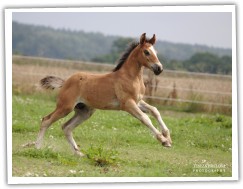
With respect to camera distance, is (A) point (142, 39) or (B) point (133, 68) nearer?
(A) point (142, 39)

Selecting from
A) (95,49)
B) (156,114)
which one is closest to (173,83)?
(95,49)

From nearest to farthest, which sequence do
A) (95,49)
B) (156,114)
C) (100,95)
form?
1. (156,114)
2. (100,95)
3. (95,49)

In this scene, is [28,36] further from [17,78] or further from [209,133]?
[209,133]

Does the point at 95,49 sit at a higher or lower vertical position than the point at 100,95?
higher

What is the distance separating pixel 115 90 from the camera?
38.3 feet

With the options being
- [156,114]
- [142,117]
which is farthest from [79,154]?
[156,114]

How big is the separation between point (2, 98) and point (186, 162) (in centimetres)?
337

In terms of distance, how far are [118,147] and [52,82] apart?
1.75m

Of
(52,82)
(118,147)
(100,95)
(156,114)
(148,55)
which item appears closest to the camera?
(156,114)

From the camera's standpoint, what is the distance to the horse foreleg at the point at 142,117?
1088 centimetres

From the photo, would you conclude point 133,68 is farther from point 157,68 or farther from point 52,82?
point 52,82

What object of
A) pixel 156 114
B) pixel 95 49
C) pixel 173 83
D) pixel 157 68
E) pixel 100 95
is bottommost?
pixel 156 114

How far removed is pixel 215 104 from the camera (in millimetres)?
18078

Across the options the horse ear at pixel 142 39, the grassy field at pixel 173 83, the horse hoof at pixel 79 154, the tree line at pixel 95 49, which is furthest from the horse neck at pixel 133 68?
the grassy field at pixel 173 83
